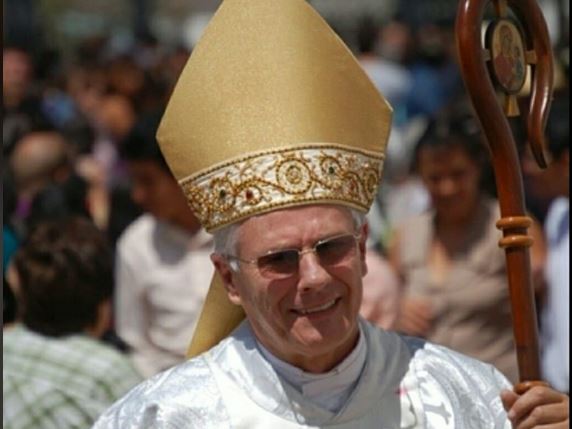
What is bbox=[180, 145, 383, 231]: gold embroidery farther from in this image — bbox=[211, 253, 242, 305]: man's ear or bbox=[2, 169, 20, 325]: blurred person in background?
bbox=[2, 169, 20, 325]: blurred person in background

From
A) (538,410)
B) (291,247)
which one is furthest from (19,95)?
(538,410)

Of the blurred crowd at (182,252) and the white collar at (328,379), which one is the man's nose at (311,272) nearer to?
the white collar at (328,379)

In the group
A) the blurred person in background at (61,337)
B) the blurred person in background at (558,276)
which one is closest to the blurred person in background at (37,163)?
the blurred person in background at (558,276)

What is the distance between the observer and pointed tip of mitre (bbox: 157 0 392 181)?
4516mm

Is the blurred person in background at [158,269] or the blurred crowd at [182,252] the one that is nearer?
the blurred crowd at [182,252]

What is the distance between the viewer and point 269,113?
4.52 metres

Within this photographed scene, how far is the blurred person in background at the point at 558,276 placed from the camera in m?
7.29

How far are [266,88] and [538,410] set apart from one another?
95cm

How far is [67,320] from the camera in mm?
6148

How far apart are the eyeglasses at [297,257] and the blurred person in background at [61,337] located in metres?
1.64

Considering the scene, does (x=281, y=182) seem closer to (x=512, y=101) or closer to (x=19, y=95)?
(x=512, y=101)

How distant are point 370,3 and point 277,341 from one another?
411 inches

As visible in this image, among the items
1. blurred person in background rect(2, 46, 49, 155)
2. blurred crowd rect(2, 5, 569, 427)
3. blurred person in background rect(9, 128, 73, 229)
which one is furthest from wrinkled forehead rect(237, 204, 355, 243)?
blurred person in background rect(2, 46, 49, 155)

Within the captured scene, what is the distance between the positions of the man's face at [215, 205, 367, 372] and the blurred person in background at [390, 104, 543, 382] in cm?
290
